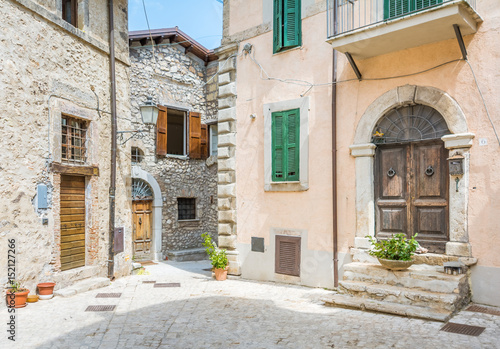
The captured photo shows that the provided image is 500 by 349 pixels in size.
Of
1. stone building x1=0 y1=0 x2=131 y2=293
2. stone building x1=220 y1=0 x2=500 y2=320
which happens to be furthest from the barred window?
stone building x1=220 y1=0 x2=500 y2=320

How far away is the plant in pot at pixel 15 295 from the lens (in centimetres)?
631

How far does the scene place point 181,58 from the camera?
1460cm

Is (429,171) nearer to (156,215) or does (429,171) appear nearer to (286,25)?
(286,25)

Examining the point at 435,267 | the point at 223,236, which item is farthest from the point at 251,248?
the point at 435,267

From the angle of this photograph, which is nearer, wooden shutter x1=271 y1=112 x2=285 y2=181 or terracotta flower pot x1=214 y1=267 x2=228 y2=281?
wooden shutter x1=271 y1=112 x2=285 y2=181

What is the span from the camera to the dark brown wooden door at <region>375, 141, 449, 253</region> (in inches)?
248

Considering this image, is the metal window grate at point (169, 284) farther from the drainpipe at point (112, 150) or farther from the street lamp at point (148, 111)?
the street lamp at point (148, 111)

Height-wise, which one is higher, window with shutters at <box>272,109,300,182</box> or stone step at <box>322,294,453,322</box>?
window with shutters at <box>272,109,300,182</box>

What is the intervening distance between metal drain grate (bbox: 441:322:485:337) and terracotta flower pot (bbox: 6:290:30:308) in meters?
5.84

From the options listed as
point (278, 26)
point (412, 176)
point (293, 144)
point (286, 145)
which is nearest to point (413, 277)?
point (412, 176)

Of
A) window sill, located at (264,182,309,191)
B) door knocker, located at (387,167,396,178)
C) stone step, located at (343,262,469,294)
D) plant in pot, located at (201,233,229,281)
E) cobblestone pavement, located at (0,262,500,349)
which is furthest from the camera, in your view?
plant in pot, located at (201,233,229,281)

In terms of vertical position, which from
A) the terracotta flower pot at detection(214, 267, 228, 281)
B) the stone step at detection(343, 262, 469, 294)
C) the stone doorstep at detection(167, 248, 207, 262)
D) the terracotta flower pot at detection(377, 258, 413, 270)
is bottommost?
the stone doorstep at detection(167, 248, 207, 262)

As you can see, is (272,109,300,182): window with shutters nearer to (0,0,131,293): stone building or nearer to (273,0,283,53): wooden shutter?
(273,0,283,53): wooden shutter

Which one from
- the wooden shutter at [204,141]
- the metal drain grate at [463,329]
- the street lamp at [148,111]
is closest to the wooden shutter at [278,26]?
the street lamp at [148,111]
